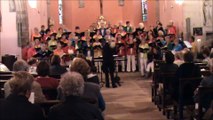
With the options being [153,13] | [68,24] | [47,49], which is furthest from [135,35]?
[68,24]

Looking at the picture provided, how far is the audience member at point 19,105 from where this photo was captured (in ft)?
13.3

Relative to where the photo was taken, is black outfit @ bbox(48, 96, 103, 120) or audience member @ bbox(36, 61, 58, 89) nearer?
black outfit @ bbox(48, 96, 103, 120)

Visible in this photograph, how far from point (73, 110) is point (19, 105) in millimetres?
527

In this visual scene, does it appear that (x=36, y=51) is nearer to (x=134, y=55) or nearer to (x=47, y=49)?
(x=47, y=49)

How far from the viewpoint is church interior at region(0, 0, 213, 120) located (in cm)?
419

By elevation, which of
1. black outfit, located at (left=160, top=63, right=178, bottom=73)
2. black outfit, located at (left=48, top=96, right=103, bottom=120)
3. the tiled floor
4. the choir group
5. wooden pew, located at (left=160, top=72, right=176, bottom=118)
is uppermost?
the choir group

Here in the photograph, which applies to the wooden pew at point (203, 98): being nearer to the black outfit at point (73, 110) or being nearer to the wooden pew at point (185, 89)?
the wooden pew at point (185, 89)

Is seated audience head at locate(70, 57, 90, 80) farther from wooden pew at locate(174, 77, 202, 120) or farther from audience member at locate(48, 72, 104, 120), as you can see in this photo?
wooden pew at locate(174, 77, 202, 120)

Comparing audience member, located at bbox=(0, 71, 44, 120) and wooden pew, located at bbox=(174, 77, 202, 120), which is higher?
audience member, located at bbox=(0, 71, 44, 120)

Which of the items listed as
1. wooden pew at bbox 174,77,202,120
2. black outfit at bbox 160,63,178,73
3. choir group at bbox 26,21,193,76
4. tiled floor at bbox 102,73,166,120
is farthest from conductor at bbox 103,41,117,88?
wooden pew at bbox 174,77,202,120

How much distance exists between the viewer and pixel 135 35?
18.2 m

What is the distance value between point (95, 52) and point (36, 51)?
272cm

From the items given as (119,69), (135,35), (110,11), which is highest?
(110,11)

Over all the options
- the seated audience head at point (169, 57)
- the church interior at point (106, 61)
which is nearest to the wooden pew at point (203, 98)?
the church interior at point (106, 61)
